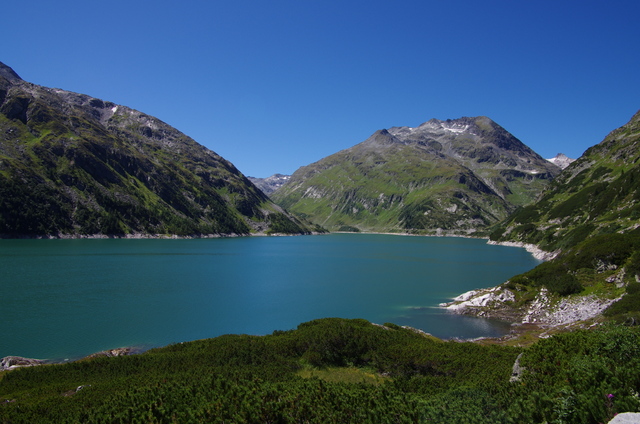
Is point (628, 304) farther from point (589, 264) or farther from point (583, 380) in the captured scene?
point (583, 380)

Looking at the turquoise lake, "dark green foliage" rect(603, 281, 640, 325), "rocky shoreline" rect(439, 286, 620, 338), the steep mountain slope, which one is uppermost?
the steep mountain slope

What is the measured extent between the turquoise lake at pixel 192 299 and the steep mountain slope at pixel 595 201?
2753 centimetres

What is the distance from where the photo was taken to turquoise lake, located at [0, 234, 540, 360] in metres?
46.1

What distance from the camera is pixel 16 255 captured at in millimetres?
114500

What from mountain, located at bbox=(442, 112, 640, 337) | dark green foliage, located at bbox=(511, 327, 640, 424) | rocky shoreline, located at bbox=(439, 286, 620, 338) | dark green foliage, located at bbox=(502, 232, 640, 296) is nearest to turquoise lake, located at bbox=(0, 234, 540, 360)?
rocky shoreline, located at bbox=(439, 286, 620, 338)

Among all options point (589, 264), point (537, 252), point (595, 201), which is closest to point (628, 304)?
point (589, 264)

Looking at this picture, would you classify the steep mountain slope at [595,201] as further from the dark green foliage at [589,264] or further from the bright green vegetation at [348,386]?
the bright green vegetation at [348,386]

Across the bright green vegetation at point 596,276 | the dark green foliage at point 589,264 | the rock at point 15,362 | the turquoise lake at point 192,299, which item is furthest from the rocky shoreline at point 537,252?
the rock at point 15,362

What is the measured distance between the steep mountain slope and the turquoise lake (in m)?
27.5

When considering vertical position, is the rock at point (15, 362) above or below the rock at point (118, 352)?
above

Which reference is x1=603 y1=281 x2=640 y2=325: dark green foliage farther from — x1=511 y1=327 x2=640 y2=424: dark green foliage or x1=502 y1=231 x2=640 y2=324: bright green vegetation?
x1=511 y1=327 x2=640 y2=424: dark green foliage

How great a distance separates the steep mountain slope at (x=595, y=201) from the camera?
10181 centimetres

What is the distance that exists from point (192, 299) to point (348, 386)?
57.5m

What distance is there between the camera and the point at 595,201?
138250mm
